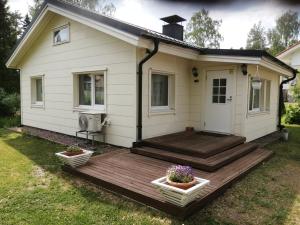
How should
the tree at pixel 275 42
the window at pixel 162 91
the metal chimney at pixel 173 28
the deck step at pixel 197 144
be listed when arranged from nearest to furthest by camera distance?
1. the deck step at pixel 197 144
2. the window at pixel 162 91
3. the metal chimney at pixel 173 28
4. the tree at pixel 275 42

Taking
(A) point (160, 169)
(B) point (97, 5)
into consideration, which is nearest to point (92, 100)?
(A) point (160, 169)

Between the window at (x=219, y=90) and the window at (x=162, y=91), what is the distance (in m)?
1.18

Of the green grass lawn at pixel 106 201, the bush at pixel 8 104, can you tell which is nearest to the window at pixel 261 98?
the green grass lawn at pixel 106 201

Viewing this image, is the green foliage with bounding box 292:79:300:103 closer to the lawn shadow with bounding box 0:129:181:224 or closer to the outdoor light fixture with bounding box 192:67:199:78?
the outdoor light fixture with bounding box 192:67:199:78

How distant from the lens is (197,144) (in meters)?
5.73

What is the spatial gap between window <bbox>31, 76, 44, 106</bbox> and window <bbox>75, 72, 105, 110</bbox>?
9.07 ft

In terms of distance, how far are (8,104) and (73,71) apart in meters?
7.23

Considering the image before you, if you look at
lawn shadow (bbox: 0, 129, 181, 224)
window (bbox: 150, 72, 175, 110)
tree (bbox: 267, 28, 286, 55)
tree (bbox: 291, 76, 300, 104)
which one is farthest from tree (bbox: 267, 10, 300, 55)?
lawn shadow (bbox: 0, 129, 181, 224)

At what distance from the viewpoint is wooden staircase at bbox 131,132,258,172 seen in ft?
15.9

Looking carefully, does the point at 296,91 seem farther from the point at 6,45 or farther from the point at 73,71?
the point at 6,45

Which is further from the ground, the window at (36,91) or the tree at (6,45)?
the tree at (6,45)

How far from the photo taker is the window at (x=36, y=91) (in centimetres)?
973

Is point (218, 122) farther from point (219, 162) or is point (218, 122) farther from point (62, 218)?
point (62, 218)

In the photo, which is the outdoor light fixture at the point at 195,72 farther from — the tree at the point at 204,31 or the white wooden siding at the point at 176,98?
the tree at the point at 204,31
